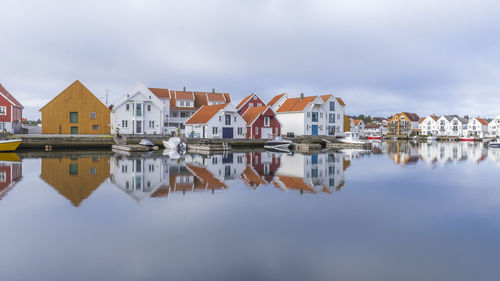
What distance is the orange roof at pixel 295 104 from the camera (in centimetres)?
6227

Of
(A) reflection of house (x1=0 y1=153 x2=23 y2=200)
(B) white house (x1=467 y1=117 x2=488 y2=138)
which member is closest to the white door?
(A) reflection of house (x1=0 y1=153 x2=23 y2=200)

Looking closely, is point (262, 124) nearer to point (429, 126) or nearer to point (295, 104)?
point (295, 104)

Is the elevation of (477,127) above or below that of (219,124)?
above

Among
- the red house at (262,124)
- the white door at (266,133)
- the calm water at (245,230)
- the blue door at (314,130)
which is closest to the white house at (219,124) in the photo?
the red house at (262,124)

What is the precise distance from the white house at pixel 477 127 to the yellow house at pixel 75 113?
393 feet

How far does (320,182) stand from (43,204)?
41.5 feet

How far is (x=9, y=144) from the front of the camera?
3747cm

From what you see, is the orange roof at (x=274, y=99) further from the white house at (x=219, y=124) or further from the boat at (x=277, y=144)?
the boat at (x=277, y=144)

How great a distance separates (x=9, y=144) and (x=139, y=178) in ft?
86.2

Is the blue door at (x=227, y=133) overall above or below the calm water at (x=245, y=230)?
above

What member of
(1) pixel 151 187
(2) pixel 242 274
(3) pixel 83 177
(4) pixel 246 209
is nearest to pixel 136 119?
(3) pixel 83 177

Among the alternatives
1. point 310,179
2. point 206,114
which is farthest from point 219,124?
point 310,179

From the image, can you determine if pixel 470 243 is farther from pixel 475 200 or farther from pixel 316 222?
pixel 475 200

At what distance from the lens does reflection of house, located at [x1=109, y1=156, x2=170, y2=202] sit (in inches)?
616
